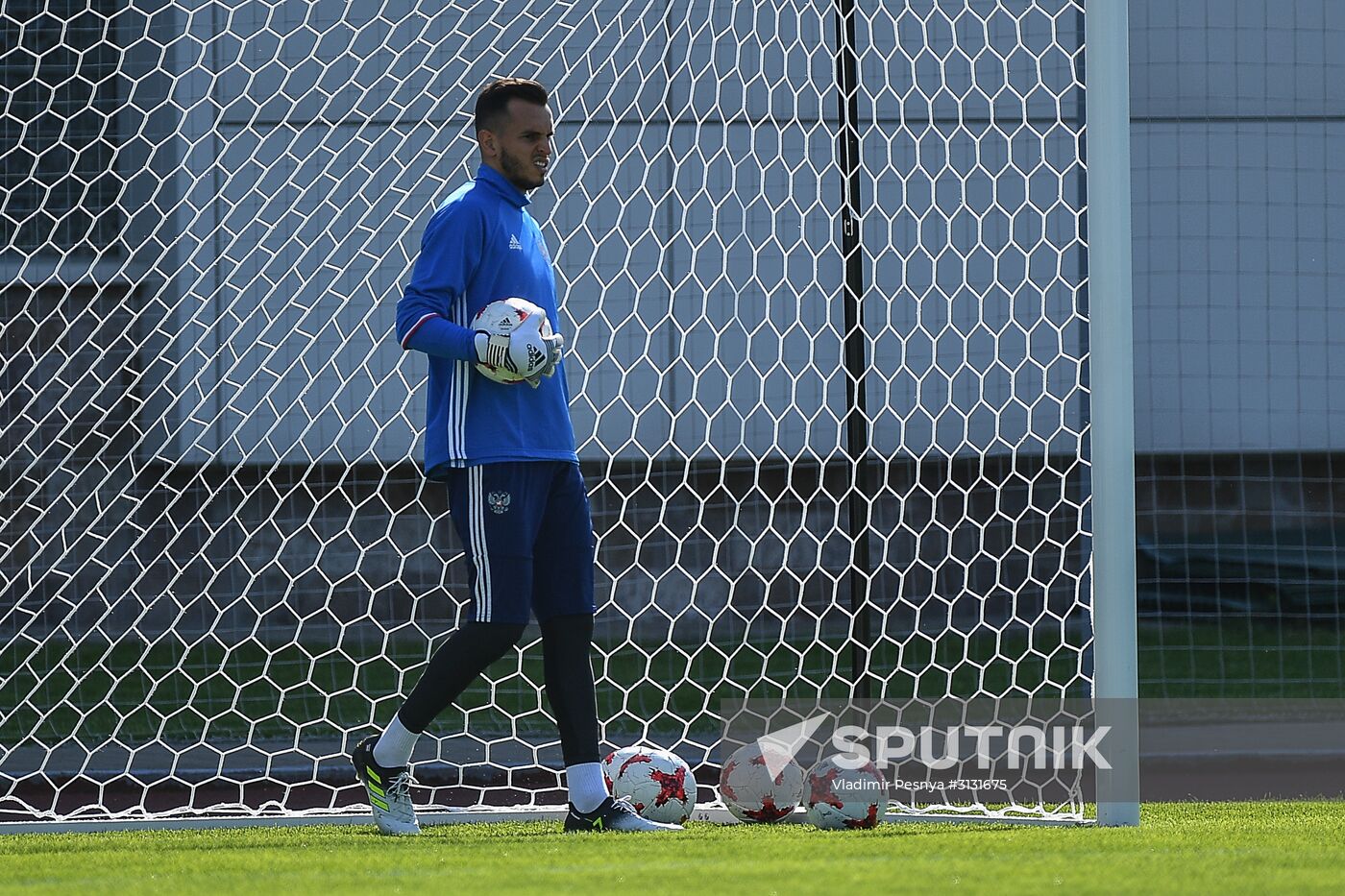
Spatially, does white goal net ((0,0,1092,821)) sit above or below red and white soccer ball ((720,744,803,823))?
above

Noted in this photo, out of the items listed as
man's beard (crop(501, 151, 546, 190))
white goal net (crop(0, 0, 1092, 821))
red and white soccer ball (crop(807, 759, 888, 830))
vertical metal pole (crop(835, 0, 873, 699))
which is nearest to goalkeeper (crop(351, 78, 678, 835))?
man's beard (crop(501, 151, 546, 190))

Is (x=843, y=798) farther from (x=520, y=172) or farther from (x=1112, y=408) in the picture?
(x=520, y=172)

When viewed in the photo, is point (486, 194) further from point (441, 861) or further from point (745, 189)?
point (745, 189)

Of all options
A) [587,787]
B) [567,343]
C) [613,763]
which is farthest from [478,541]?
[567,343]

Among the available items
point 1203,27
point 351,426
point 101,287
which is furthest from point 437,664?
point 1203,27

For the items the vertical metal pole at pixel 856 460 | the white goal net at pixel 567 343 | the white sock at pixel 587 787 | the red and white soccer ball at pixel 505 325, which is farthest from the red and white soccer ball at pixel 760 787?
the white goal net at pixel 567 343

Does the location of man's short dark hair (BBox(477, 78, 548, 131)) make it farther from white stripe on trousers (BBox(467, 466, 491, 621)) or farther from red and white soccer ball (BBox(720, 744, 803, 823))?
red and white soccer ball (BBox(720, 744, 803, 823))

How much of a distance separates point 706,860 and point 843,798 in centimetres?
84

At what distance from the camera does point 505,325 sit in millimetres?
3688

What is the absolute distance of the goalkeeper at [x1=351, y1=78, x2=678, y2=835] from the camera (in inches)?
147

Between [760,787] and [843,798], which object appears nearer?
[843,798]

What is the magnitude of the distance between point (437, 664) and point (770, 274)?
5386 mm

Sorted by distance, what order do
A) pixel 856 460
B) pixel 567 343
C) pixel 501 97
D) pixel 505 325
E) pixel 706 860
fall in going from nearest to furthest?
1. pixel 706 860
2. pixel 505 325
3. pixel 501 97
4. pixel 856 460
5. pixel 567 343

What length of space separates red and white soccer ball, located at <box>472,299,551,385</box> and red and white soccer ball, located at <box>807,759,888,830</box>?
1205 mm
